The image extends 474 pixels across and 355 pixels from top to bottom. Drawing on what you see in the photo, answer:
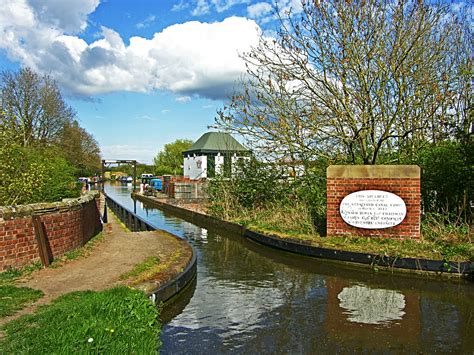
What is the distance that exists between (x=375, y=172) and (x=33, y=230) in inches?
299

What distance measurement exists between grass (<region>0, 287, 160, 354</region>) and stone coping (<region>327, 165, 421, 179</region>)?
692cm

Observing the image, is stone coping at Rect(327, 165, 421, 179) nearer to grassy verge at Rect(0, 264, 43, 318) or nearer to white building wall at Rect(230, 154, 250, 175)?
grassy verge at Rect(0, 264, 43, 318)

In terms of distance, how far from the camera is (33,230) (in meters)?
7.59

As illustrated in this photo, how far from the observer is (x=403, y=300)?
686 cm

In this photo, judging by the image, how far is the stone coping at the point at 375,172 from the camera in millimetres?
10070

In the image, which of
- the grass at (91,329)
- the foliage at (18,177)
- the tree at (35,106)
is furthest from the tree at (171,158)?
the grass at (91,329)

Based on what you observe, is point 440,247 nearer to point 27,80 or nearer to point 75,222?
point 75,222

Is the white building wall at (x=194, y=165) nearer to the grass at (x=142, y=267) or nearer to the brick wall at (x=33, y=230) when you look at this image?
the brick wall at (x=33, y=230)

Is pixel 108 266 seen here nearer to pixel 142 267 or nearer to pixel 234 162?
pixel 142 267

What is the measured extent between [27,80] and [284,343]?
37.8 metres

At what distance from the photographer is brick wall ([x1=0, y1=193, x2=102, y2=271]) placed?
7066 millimetres

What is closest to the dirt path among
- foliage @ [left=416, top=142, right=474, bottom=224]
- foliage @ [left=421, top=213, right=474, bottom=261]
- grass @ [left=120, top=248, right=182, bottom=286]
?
grass @ [left=120, top=248, right=182, bottom=286]

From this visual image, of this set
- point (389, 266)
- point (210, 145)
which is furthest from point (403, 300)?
point (210, 145)

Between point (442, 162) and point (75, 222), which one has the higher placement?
point (442, 162)
